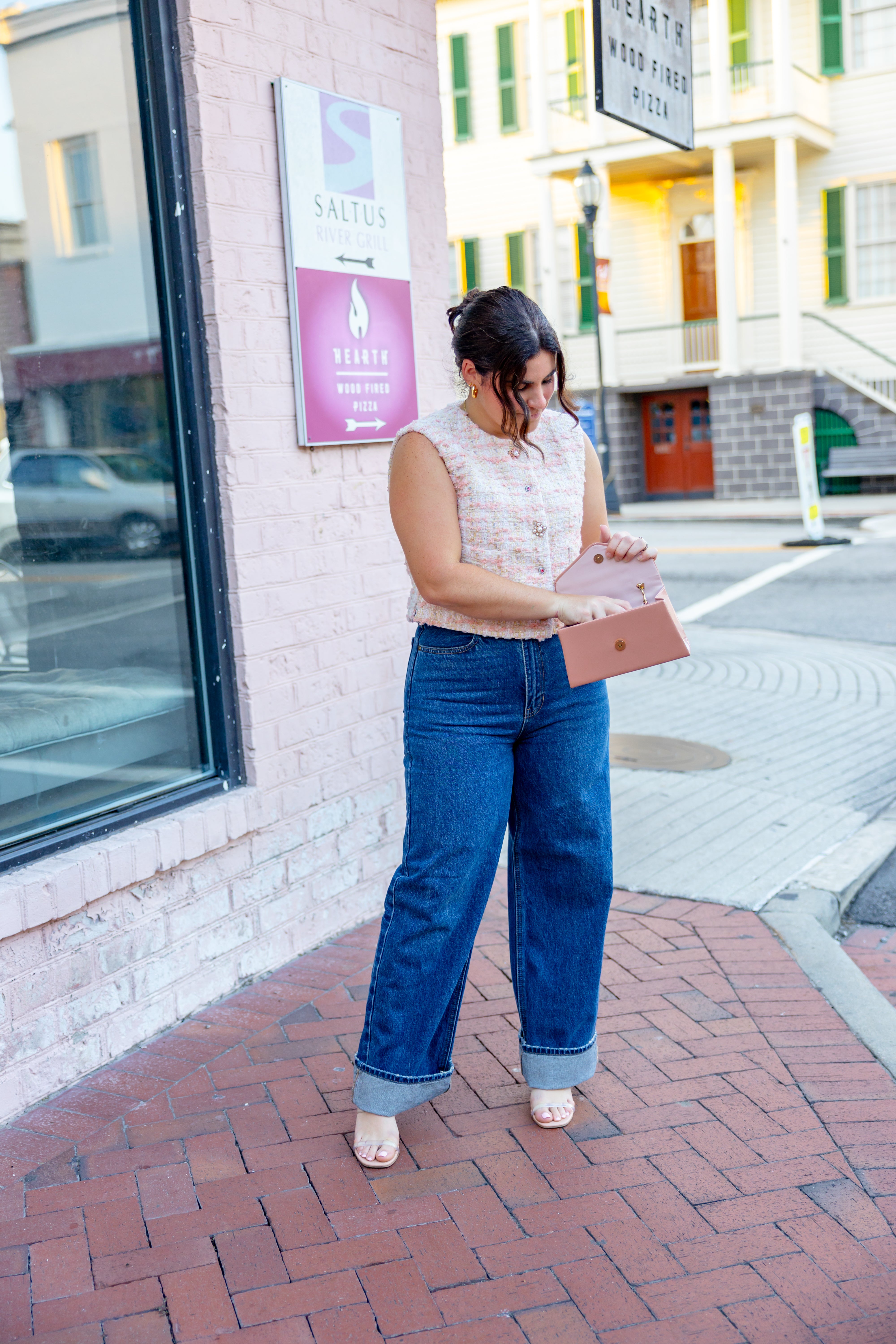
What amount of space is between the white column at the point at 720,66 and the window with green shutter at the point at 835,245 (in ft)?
7.81

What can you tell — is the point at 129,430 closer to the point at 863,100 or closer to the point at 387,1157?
the point at 387,1157

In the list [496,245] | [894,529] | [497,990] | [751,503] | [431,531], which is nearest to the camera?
[431,531]

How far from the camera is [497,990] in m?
3.74

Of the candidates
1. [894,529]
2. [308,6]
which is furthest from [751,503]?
[308,6]

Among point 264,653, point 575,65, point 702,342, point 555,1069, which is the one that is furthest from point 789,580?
point 575,65

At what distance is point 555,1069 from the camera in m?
3.02

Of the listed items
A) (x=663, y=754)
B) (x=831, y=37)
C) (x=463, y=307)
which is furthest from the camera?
(x=831, y=37)

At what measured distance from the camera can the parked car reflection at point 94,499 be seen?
3.29 metres

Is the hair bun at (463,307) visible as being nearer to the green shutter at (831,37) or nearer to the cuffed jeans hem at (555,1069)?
the cuffed jeans hem at (555,1069)

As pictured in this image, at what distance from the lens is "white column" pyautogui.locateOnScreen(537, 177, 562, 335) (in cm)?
2284

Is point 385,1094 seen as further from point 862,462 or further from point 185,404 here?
point 862,462

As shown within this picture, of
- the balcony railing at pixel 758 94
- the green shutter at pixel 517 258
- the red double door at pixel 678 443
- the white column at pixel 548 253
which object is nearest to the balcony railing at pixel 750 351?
the red double door at pixel 678 443

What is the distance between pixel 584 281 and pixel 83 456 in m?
21.5

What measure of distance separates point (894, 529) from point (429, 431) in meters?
14.7
